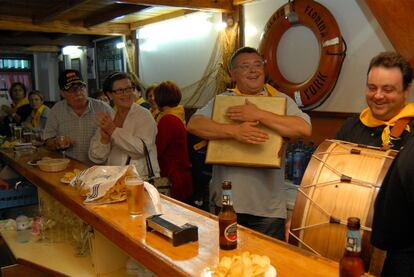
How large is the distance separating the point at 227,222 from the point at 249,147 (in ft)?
2.55

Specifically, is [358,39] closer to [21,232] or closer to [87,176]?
[87,176]

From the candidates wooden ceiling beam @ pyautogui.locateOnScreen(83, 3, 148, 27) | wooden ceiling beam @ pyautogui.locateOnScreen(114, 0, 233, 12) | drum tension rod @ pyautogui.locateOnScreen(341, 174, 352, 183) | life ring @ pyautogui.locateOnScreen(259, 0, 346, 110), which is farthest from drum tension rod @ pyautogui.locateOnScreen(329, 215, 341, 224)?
wooden ceiling beam @ pyautogui.locateOnScreen(83, 3, 148, 27)

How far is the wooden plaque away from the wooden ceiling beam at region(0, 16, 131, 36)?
5.12 metres

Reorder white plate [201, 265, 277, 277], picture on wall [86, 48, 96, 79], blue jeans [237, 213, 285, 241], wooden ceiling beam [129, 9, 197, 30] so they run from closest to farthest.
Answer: white plate [201, 265, 277, 277]
blue jeans [237, 213, 285, 241]
wooden ceiling beam [129, 9, 197, 30]
picture on wall [86, 48, 96, 79]

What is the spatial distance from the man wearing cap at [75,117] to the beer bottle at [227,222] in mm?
2060

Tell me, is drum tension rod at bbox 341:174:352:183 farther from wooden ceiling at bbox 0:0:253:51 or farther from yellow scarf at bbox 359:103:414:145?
wooden ceiling at bbox 0:0:253:51

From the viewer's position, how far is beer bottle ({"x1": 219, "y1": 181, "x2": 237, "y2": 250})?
1226mm

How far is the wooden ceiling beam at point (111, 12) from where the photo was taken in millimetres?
5637

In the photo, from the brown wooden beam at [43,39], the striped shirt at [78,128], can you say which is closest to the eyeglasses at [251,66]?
the striped shirt at [78,128]

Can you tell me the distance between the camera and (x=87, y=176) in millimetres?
1937

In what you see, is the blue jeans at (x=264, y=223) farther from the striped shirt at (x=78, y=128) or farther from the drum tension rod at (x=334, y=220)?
the striped shirt at (x=78, y=128)

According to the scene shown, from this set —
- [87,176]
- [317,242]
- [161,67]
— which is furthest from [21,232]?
[161,67]

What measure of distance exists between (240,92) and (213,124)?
28 cm

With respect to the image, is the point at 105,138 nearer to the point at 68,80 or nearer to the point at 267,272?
the point at 68,80
